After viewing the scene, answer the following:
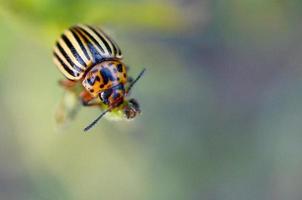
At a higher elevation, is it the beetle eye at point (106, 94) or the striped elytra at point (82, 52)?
the striped elytra at point (82, 52)

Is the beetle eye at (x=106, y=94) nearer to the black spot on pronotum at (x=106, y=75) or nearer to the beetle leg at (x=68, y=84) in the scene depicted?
the black spot on pronotum at (x=106, y=75)

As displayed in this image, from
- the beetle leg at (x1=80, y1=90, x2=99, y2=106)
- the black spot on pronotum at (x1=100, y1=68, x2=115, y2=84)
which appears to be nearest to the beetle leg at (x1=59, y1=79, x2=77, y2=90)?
the beetle leg at (x1=80, y1=90, x2=99, y2=106)

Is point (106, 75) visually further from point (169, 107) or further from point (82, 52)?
point (169, 107)

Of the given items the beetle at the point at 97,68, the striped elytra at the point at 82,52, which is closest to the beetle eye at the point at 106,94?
the beetle at the point at 97,68

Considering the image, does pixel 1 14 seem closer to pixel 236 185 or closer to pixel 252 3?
pixel 252 3

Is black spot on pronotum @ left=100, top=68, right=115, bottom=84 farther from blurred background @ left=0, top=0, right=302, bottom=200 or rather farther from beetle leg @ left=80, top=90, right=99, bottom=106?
blurred background @ left=0, top=0, right=302, bottom=200

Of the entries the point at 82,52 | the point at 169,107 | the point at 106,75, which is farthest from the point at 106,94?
the point at 169,107
